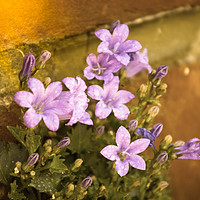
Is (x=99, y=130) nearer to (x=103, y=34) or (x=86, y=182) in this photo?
(x=86, y=182)

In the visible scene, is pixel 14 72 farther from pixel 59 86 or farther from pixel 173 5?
pixel 173 5

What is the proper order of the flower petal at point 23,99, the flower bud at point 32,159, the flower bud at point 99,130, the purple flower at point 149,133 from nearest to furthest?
the flower petal at point 23,99, the flower bud at point 32,159, the purple flower at point 149,133, the flower bud at point 99,130

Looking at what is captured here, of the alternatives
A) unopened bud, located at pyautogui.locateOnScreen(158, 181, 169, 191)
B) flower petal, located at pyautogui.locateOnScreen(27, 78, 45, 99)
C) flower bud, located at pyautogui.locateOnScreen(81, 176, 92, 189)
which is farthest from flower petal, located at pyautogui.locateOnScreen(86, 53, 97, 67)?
unopened bud, located at pyautogui.locateOnScreen(158, 181, 169, 191)

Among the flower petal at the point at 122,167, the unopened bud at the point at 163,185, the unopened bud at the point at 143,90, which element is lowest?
the unopened bud at the point at 163,185

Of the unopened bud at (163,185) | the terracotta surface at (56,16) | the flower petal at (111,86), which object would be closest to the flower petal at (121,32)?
the flower petal at (111,86)

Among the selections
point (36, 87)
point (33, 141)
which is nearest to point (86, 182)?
point (33, 141)

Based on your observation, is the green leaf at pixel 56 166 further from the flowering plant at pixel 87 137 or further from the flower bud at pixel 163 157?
the flower bud at pixel 163 157

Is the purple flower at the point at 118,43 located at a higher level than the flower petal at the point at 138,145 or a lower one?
higher

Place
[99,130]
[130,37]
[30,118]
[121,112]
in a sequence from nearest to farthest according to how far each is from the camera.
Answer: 1. [30,118]
2. [121,112]
3. [99,130]
4. [130,37]
